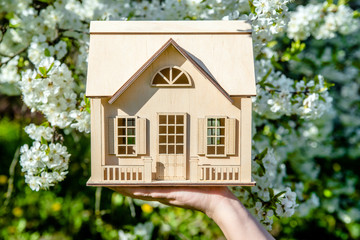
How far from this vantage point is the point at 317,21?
367cm

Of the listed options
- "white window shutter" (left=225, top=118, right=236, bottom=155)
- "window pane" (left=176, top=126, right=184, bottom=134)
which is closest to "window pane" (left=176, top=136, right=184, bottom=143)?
"window pane" (left=176, top=126, right=184, bottom=134)

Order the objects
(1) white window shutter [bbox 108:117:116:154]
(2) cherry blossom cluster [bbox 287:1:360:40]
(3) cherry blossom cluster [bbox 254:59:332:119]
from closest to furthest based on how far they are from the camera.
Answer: (1) white window shutter [bbox 108:117:116:154], (3) cherry blossom cluster [bbox 254:59:332:119], (2) cherry blossom cluster [bbox 287:1:360:40]

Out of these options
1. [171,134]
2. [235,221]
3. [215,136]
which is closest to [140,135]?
[171,134]

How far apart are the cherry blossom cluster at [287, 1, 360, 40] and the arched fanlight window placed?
5.35 ft

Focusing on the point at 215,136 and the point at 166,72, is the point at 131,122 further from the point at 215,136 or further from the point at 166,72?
the point at 215,136

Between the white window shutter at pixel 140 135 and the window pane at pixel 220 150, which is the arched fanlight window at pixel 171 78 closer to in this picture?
the white window shutter at pixel 140 135

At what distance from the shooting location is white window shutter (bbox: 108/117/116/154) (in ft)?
7.43

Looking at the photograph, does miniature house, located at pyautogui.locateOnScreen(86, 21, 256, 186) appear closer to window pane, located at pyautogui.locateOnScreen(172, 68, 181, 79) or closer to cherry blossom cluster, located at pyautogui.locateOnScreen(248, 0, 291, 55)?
window pane, located at pyautogui.locateOnScreen(172, 68, 181, 79)

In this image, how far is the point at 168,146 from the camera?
231 centimetres

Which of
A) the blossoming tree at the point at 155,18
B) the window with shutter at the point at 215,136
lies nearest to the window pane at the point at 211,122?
the window with shutter at the point at 215,136

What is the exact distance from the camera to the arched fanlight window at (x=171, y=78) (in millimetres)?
2240

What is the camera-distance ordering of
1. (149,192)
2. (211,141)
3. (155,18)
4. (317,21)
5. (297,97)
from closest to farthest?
(149,192) < (211,141) < (297,97) < (155,18) < (317,21)

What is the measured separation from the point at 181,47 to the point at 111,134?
67 centimetres

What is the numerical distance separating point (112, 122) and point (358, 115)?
460cm
